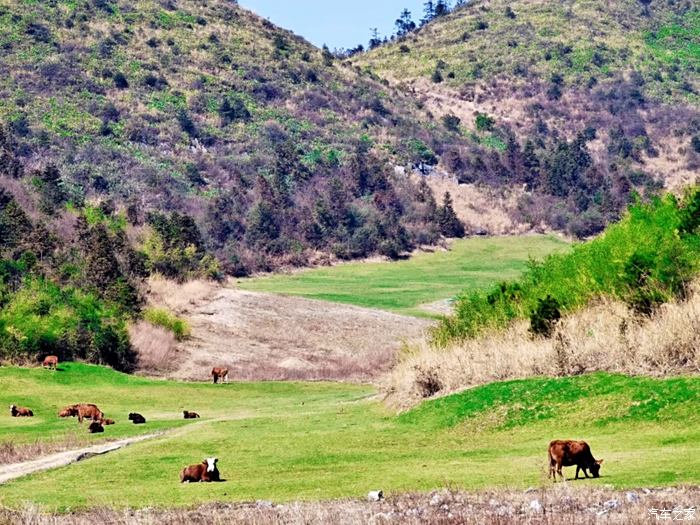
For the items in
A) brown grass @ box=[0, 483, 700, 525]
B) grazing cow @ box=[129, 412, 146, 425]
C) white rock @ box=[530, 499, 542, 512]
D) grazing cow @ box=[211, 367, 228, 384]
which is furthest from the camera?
grazing cow @ box=[211, 367, 228, 384]

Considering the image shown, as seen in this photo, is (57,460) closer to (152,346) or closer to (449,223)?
(152,346)

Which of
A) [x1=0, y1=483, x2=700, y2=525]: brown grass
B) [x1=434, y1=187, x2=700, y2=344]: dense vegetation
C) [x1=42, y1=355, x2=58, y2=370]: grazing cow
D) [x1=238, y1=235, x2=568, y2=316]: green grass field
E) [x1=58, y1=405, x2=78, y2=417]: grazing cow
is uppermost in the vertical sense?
[x1=238, y1=235, x2=568, y2=316]: green grass field

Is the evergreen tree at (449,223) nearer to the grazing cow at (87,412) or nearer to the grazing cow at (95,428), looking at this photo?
the grazing cow at (87,412)

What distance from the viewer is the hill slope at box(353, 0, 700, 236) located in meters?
150

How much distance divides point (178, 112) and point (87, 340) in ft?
238

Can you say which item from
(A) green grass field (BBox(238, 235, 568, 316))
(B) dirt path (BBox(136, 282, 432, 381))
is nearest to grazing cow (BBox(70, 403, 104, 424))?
(B) dirt path (BBox(136, 282, 432, 381))

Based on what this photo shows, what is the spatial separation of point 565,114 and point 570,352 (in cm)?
14337

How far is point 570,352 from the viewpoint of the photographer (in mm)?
38094

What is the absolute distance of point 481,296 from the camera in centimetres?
5084

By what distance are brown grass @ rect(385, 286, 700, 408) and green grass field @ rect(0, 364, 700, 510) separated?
94 centimetres

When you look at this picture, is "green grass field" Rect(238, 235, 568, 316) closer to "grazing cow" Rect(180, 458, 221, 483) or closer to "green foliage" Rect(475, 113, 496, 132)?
"green foliage" Rect(475, 113, 496, 132)

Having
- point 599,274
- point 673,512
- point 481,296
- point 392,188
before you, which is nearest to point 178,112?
point 392,188

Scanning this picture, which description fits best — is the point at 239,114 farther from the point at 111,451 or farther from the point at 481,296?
the point at 111,451

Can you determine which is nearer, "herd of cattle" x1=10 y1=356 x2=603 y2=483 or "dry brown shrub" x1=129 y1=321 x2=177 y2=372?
"herd of cattle" x1=10 y1=356 x2=603 y2=483
